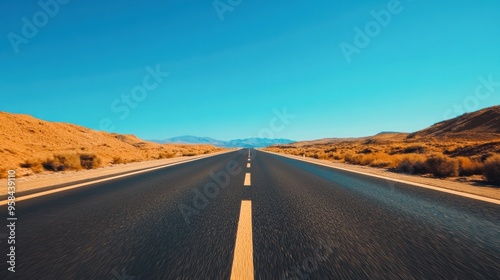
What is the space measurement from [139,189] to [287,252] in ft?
17.9

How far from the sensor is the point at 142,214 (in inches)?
171

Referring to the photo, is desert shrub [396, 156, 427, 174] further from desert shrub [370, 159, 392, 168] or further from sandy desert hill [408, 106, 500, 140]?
sandy desert hill [408, 106, 500, 140]

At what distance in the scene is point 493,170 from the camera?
894 centimetres

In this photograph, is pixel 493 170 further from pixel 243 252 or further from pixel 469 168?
pixel 243 252

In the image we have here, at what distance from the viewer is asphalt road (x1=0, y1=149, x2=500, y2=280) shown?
227 centimetres

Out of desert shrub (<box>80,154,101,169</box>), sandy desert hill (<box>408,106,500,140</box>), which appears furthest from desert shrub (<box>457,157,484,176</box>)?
sandy desert hill (<box>408,106,500,140</box>)

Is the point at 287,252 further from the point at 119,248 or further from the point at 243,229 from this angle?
the point at 119,248

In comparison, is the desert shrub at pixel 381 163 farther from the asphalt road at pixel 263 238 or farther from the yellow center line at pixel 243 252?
the yellow center line at pixel 243 252

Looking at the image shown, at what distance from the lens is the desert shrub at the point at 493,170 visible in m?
8.82

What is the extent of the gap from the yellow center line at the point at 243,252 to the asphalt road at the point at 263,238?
3 cm

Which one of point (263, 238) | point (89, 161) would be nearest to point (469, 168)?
point (263, 238)

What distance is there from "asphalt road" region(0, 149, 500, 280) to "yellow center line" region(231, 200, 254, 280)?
32 mm

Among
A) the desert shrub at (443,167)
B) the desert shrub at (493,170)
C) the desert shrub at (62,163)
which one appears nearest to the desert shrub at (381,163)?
the desert shrub at (443,167)

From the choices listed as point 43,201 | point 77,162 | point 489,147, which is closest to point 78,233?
point 43,201
